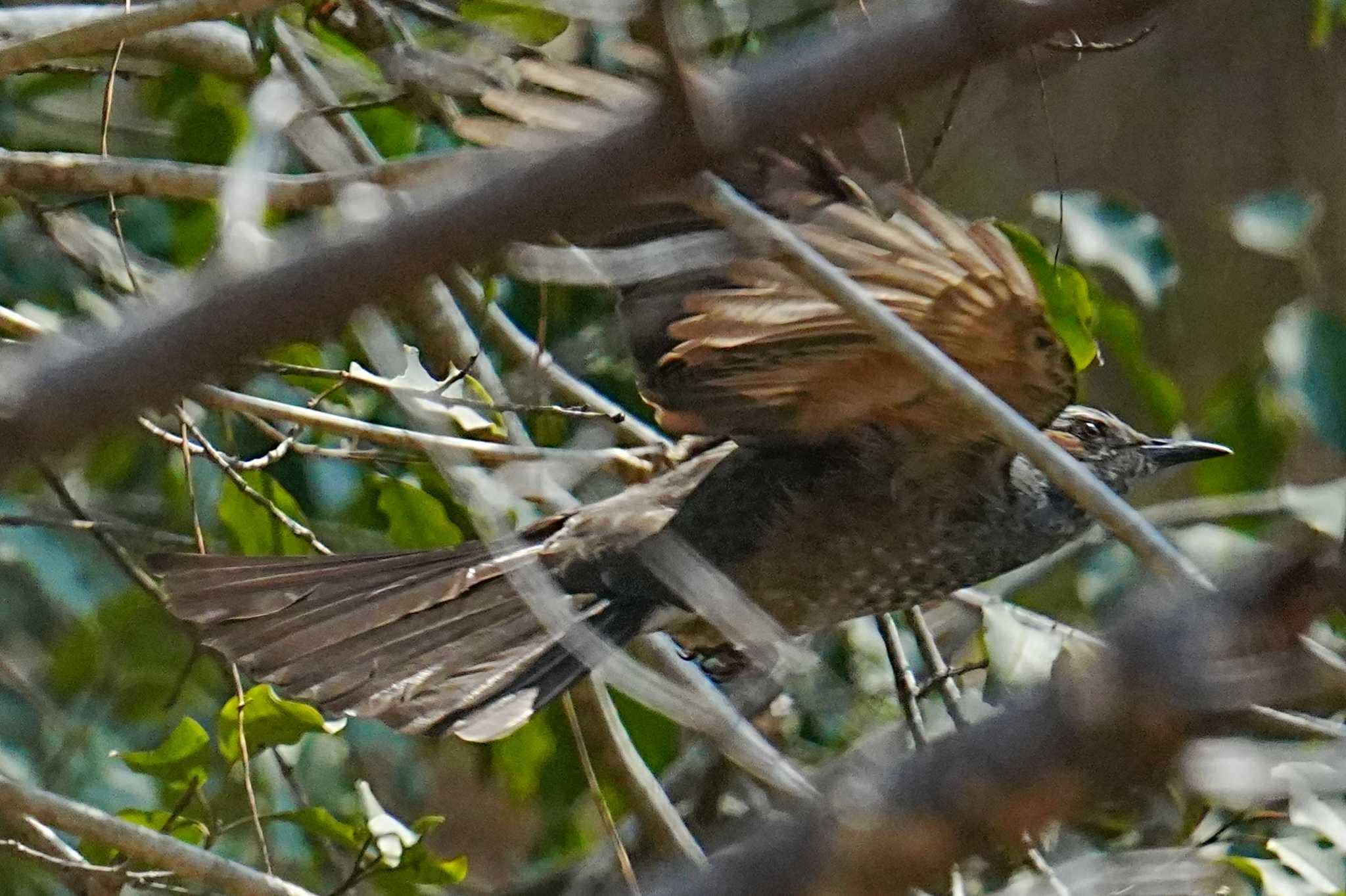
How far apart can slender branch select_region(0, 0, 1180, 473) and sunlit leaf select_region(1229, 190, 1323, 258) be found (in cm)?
225

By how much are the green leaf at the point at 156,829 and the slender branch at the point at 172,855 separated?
0.53ft

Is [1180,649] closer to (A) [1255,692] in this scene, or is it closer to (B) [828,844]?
(A) [1255,692]

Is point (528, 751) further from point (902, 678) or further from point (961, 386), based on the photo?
point (961, 386)

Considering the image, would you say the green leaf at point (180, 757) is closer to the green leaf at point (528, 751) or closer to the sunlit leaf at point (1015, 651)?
the green leaf at point (528, 751)

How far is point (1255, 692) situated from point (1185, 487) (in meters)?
4.92

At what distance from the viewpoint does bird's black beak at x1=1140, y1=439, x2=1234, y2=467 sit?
314 cm

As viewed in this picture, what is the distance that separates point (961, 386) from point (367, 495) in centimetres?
136

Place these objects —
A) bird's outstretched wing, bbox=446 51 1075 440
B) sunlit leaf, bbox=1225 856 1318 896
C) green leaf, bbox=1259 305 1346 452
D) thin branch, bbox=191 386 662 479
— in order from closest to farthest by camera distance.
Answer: bird's outstretched wing, bbox=446 51 1075 440, sunlit leaf, bbox=1225 856 1318 896, thin branch, bbox=191 386 662 479, green leaf, bbox=1259 305 1346 452

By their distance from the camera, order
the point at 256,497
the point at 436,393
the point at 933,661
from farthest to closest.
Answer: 1. the point at 933,661
2. the point at 256,497
3. the point at 436,393

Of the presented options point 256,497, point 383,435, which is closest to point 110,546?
point 256,497

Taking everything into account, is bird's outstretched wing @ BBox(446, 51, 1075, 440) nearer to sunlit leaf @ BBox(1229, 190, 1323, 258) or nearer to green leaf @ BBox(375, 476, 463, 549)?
green leaf @ BBox(375, 476, 463, 549)

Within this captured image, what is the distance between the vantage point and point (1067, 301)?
9.01 feet

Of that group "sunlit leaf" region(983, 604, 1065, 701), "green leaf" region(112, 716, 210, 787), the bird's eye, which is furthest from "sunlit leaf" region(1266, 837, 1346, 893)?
"green leaf" region(112, 716, 210, 787)

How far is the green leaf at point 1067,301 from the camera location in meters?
2.67
